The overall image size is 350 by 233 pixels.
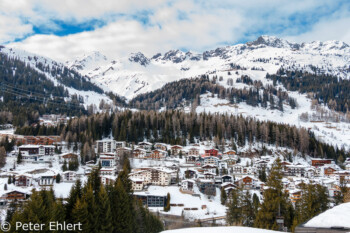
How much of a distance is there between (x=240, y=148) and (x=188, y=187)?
36338 mm

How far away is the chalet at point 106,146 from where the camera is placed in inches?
3179

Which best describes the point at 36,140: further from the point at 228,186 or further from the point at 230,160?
the point at 228,186

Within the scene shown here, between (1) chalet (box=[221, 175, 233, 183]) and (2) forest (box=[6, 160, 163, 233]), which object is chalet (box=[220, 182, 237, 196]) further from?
(2) forest (box=[6, 160, 163, 233])

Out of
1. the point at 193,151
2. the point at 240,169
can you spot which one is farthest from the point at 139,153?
the point at 240,169

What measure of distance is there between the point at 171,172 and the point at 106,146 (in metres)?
27.2

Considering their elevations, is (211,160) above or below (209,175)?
above

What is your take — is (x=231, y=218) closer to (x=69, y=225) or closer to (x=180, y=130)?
(x=69, y=225)

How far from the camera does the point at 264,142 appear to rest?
3760 inches

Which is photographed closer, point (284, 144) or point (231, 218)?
point (231, 218)

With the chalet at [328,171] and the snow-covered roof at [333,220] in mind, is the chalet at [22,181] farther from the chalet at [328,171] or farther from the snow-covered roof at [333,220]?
the chalet at [328,171]

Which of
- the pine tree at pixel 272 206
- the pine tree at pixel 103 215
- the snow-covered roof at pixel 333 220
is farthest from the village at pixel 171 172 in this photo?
the snow-covered roof at pixel 333 220

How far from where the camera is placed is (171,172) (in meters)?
62.2

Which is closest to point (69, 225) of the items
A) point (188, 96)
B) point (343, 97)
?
point (188, 96)

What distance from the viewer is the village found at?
50594 millimetres
